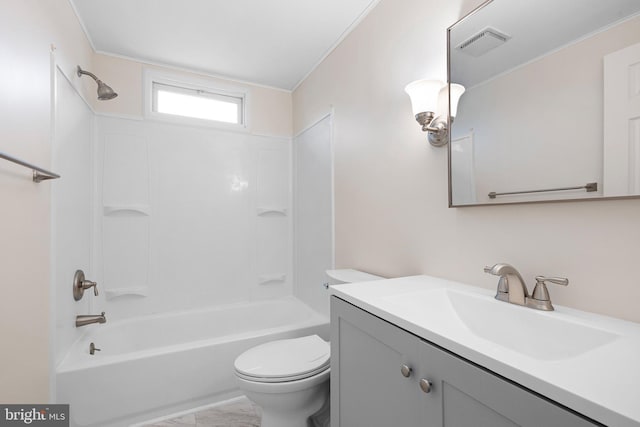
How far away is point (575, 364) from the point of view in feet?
1.81

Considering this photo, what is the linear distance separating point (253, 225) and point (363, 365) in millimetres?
2038

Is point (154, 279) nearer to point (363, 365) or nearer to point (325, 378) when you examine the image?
point (325, 378)

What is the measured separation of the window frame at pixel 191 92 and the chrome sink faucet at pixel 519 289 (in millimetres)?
2472

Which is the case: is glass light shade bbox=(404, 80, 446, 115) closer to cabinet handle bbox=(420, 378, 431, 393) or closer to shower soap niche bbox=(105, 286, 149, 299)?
cabinet handle bbox=(420, 378, 431, 393)

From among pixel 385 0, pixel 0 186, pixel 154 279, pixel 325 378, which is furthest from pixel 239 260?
pixel 385 0

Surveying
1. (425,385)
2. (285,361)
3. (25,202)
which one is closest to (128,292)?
(25,202)

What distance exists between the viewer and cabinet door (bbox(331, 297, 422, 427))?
2.56 feet

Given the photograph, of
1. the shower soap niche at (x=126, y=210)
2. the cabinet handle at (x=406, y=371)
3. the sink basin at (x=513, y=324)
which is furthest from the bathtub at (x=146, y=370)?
the cabinet handle at (x=406, y=371)

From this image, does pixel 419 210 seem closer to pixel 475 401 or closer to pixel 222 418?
pixel 475 401

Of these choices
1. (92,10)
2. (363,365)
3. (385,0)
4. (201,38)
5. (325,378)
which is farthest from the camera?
(201,38)

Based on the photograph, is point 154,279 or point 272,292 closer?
point 154,279

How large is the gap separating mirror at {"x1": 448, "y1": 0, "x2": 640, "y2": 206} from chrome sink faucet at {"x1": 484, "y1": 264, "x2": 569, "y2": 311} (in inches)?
10.2

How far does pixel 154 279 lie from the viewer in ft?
7.90

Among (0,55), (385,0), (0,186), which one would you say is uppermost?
(385,0)
